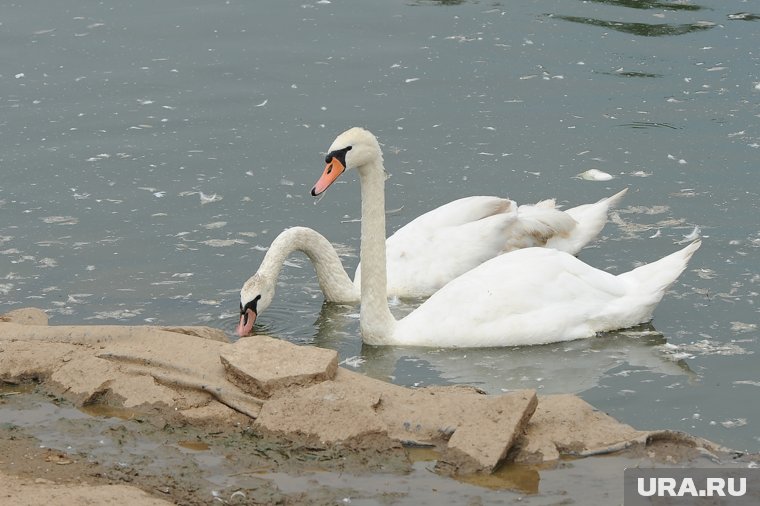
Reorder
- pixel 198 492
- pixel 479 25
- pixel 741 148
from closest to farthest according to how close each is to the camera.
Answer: pixel 198 492 < pixel 741 148 < pixel 479 25

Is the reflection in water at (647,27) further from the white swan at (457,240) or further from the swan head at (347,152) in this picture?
the swan head at (347,152)

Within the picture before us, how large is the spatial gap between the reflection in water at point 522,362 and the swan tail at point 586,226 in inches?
44.2

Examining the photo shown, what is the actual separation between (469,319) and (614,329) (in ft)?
3.30

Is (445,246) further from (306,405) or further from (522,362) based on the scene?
(306,405)

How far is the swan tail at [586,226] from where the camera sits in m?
10.1

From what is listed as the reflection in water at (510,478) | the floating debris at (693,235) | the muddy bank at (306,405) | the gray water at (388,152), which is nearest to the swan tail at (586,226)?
the gray water at (388,152)

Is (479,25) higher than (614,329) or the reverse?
higher

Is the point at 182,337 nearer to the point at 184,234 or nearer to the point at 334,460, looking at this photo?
the point at 334,460

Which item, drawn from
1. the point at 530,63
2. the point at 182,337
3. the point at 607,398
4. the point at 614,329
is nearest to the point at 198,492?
the point at 182,337

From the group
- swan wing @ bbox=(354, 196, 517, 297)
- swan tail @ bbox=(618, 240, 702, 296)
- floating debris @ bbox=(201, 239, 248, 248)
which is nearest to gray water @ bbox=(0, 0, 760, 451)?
floating debris @ bbox=(201, 239, 248, 248)

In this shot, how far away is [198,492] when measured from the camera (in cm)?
609

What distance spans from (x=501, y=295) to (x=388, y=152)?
3310 mm

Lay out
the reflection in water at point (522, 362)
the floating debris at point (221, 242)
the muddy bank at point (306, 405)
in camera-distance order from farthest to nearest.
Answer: the floating debris at point (221, 242)
the reflection in water at point (522, 362)
the muddy bank at point (306, 405)

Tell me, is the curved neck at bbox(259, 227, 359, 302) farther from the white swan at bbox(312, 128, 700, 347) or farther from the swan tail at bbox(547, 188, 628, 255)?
the swan tail at bbox(547, 188, 628, 255)
